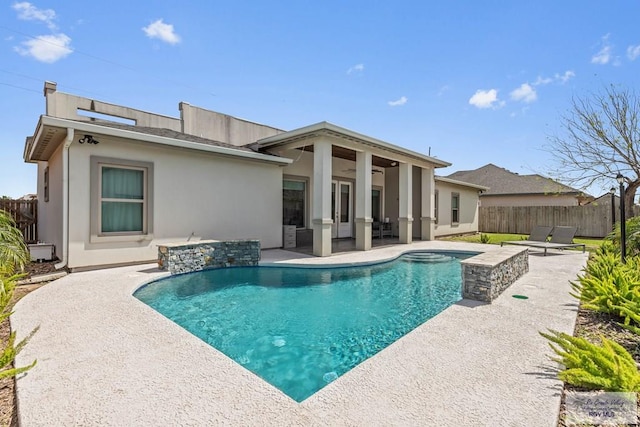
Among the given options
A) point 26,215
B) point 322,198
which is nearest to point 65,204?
point 322,198

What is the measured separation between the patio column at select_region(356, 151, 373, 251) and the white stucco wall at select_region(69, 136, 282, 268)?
2.94m

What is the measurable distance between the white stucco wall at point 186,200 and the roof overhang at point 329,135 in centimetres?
95

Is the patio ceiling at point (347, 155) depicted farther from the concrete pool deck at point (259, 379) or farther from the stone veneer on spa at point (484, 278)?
the concrete pool deck at point (259, 379)

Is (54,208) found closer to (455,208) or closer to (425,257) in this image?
(425,257)

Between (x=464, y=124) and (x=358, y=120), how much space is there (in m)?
5.76

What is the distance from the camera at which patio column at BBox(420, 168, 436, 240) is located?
15.8 m

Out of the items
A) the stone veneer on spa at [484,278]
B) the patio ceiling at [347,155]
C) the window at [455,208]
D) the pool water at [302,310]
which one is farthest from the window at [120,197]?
the window at [455,208]

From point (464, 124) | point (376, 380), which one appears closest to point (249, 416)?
point (376, 380)

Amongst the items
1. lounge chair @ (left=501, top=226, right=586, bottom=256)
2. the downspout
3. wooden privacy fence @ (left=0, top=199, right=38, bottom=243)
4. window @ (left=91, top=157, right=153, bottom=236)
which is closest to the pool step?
lounge chair @ (left=501, top=226, right=586, bottom=256)

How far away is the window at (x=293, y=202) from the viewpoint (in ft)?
42.9

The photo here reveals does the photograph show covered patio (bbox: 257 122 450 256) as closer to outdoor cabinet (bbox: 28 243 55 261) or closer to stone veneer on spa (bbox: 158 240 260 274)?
stone veneer on spa (bbox: 158 240 260 274)

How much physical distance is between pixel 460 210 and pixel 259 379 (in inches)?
761

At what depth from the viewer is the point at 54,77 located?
13.6 meters

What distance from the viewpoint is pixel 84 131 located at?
7.36 metres
